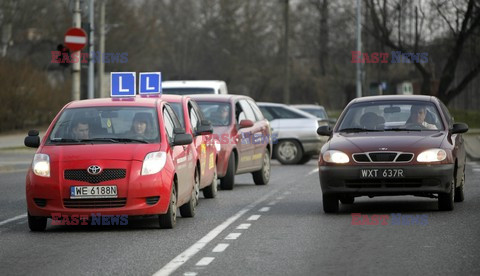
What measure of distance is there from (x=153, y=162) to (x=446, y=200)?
4.01 m

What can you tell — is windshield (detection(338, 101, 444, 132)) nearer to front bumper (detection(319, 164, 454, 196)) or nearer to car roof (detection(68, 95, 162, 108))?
front bumper (detection(319, 164, 454, 196))

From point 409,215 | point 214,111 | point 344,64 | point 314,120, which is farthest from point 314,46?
point 409,215

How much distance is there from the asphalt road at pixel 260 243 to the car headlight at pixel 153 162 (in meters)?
0.66

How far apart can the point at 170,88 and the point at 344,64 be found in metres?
69.8

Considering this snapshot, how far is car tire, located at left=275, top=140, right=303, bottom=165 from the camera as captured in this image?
31109 millimetres

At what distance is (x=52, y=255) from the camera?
37.4 feet

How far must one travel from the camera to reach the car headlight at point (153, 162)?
1362 centimetres

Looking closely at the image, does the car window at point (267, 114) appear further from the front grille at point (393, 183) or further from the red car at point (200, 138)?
the front grille at point (393, 183)

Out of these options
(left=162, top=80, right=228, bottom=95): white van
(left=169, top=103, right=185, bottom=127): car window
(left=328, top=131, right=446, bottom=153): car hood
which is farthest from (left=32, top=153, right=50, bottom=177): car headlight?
(left=162, top=80, right=228, bottom=95): white van

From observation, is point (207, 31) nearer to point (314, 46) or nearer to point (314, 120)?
point (314, 46)

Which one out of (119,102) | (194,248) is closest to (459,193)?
(119,102)

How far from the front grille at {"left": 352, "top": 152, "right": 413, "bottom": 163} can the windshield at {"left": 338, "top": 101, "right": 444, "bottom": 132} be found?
1.06 meters

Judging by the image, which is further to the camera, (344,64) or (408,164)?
(344,64)

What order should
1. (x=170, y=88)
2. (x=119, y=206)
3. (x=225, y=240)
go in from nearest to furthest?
1. (x=225, y=240)
2. (x=119, y=206)
3. (x=170, y=88)
